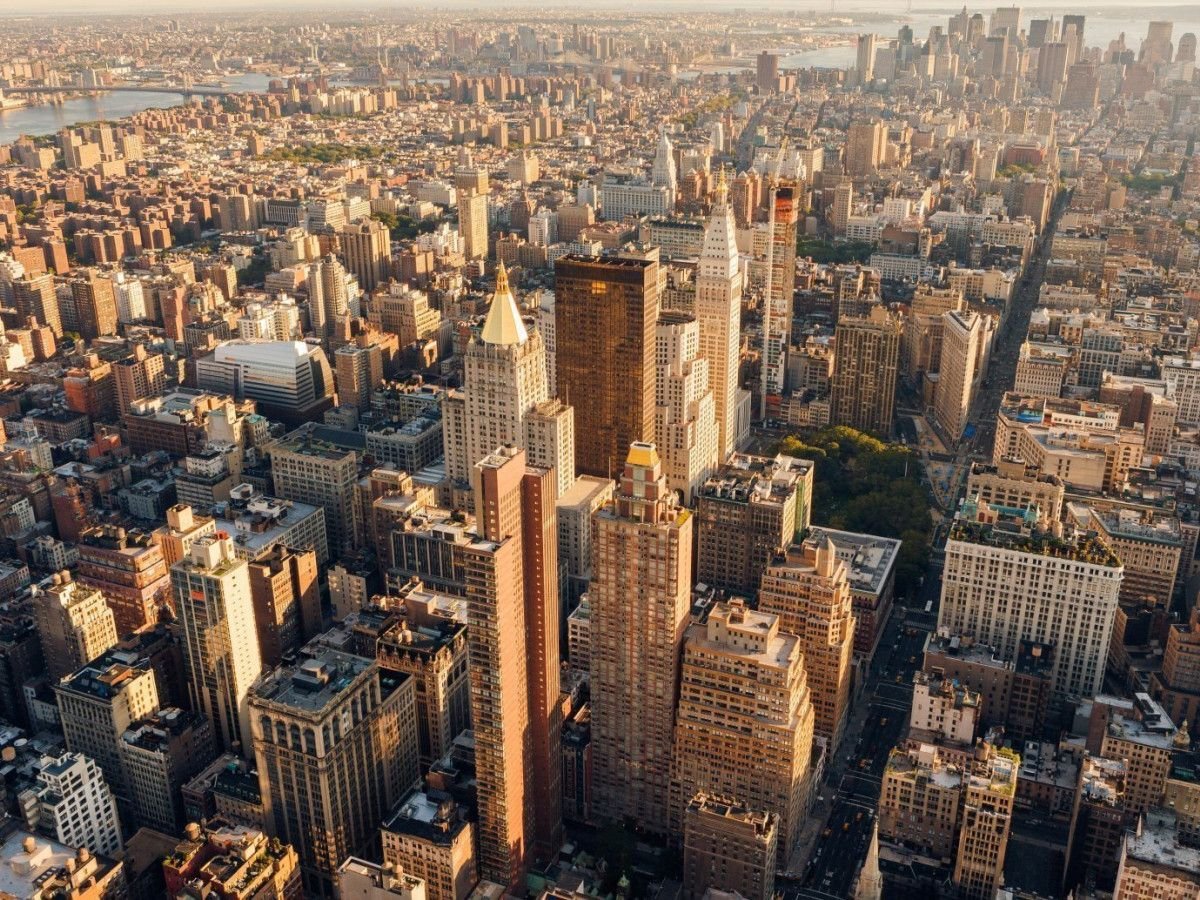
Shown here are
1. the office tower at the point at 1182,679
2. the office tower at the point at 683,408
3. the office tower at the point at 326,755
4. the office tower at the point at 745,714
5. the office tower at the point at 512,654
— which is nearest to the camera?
the office tower at the point at 512,654

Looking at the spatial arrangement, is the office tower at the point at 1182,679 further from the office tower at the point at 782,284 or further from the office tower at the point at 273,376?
the office tower at the point at 273,376

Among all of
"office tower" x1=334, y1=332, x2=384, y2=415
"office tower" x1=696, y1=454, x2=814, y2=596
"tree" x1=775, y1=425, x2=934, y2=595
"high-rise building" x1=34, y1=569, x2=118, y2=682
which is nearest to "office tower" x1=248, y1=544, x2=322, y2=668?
"high-rise building" x1=34, y1=569, x2=118, y2=682

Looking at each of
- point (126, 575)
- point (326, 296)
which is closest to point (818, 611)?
point (126, 575)

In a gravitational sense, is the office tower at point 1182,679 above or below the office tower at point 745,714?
below

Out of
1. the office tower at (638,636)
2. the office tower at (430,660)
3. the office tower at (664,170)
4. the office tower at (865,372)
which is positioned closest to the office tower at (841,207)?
the office tower at (664,170)

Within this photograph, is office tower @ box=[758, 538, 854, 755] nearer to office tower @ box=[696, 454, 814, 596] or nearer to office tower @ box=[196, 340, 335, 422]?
office tower @ box=[696, 454, 814, 596]

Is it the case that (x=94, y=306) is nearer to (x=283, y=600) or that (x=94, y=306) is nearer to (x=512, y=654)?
(x=283, y=600)
